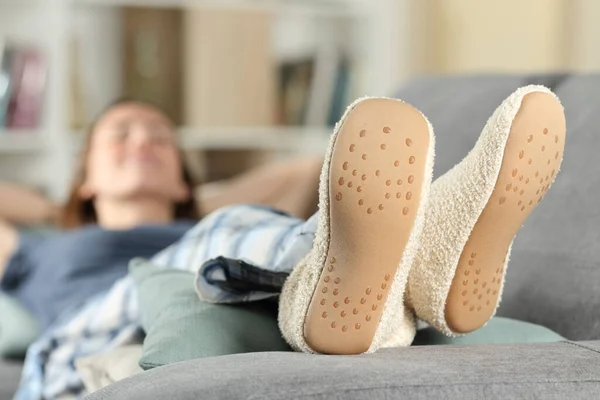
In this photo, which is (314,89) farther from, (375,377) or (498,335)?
(375,377)

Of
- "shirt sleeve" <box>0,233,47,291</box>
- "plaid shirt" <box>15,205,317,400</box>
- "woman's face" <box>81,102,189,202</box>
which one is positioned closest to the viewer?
"plaid shirt" <box>15,205,317,400</box>

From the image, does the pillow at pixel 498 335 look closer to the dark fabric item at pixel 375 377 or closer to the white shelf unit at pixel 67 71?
the dark fabric item at pixel 375 377

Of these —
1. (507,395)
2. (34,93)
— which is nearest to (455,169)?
(507,395)

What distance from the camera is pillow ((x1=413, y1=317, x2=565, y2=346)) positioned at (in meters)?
0.99

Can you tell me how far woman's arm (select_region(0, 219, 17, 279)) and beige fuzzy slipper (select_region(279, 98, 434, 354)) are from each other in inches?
50.1

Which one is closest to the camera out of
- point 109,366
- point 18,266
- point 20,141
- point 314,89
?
point 109,366

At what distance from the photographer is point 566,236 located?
117cm

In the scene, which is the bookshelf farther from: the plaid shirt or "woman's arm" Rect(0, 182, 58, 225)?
the plaid shirt

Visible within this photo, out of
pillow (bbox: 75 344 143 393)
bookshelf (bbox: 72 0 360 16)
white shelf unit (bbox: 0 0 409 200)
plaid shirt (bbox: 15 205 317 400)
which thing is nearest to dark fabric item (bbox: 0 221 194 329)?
plaid shirt (bbox: 15 205 317 400)

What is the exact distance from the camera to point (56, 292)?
177 centimetres

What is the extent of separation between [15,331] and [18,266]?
14.3 inches

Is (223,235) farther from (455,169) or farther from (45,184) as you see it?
(45,184)

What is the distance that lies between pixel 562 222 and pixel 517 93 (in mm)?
404

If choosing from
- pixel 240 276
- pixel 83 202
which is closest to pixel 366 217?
pixel 240 276
